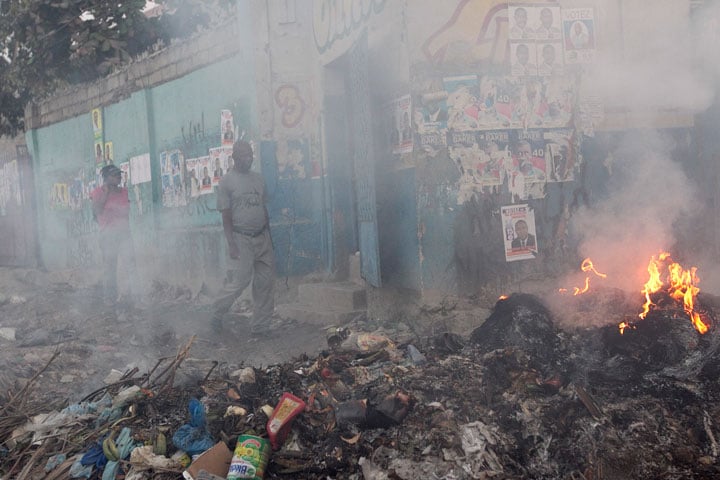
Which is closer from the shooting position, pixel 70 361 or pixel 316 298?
pixel 70 361

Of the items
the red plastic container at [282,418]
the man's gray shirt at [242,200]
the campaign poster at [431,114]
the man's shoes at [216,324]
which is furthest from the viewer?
the man's shoes at [216,324]

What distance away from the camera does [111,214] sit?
9.35 m

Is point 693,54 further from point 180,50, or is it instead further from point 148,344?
point 180,50

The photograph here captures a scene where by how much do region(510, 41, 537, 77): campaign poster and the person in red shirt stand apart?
18.0 ft

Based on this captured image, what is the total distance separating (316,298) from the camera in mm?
8258

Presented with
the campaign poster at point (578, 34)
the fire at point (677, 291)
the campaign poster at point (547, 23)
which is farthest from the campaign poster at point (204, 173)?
the fire at point (677, 291)

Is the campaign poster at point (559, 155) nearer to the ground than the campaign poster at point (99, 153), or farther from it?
nearer to the ground

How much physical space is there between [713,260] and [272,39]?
559 cm

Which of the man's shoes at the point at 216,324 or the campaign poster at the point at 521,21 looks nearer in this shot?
the campaign poster at the point at 521,21

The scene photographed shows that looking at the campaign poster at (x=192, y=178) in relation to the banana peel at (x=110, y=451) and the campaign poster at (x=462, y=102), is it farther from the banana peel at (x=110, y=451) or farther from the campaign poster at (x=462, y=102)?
the banana peel at (x=110, y=451)

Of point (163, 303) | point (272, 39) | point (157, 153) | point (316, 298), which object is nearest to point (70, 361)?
point (316, 298)

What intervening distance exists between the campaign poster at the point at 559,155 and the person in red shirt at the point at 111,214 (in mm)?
5661

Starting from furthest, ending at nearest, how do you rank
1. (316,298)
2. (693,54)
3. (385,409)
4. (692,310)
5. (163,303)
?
(163,303) < (316,298) < (693,54) < (692,310) < (385,409)

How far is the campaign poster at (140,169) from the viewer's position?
1171 centimetres
